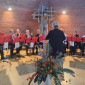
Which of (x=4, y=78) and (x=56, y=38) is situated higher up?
(x=56, y=38)

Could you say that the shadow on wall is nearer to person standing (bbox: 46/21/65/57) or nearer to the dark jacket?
person standing (bbox: 46/21/65/57)

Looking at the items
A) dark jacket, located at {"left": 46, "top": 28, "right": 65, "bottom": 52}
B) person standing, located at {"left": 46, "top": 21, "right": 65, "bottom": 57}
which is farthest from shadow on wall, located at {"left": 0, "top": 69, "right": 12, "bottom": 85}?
dark jacket, located at {"left": 46, "top": 28, "right": 65, "bottom": 52}

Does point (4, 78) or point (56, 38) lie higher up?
point (56, 38)

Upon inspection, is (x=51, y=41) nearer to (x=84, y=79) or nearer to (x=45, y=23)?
(x=84, y=79)

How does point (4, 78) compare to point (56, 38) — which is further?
point (4, 78)

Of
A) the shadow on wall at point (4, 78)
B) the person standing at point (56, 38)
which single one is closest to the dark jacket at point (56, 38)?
the person standing at point (56, 38)

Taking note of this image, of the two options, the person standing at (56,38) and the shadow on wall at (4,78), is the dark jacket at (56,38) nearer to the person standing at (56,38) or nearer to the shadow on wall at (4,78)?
the person standing at (56,38)

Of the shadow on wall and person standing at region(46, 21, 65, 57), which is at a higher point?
person standing at region(46, 21, 65, 57)

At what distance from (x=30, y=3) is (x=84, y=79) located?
6.67 m

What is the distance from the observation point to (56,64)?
1620 millimetres

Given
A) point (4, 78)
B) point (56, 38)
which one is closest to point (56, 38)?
point (56, 38)

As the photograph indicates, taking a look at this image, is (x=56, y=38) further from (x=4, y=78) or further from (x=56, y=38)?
(x=4, y=78)

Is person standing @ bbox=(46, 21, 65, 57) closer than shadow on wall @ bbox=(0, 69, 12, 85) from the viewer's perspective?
Yes

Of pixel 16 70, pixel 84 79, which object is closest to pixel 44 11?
pixel 16 70
